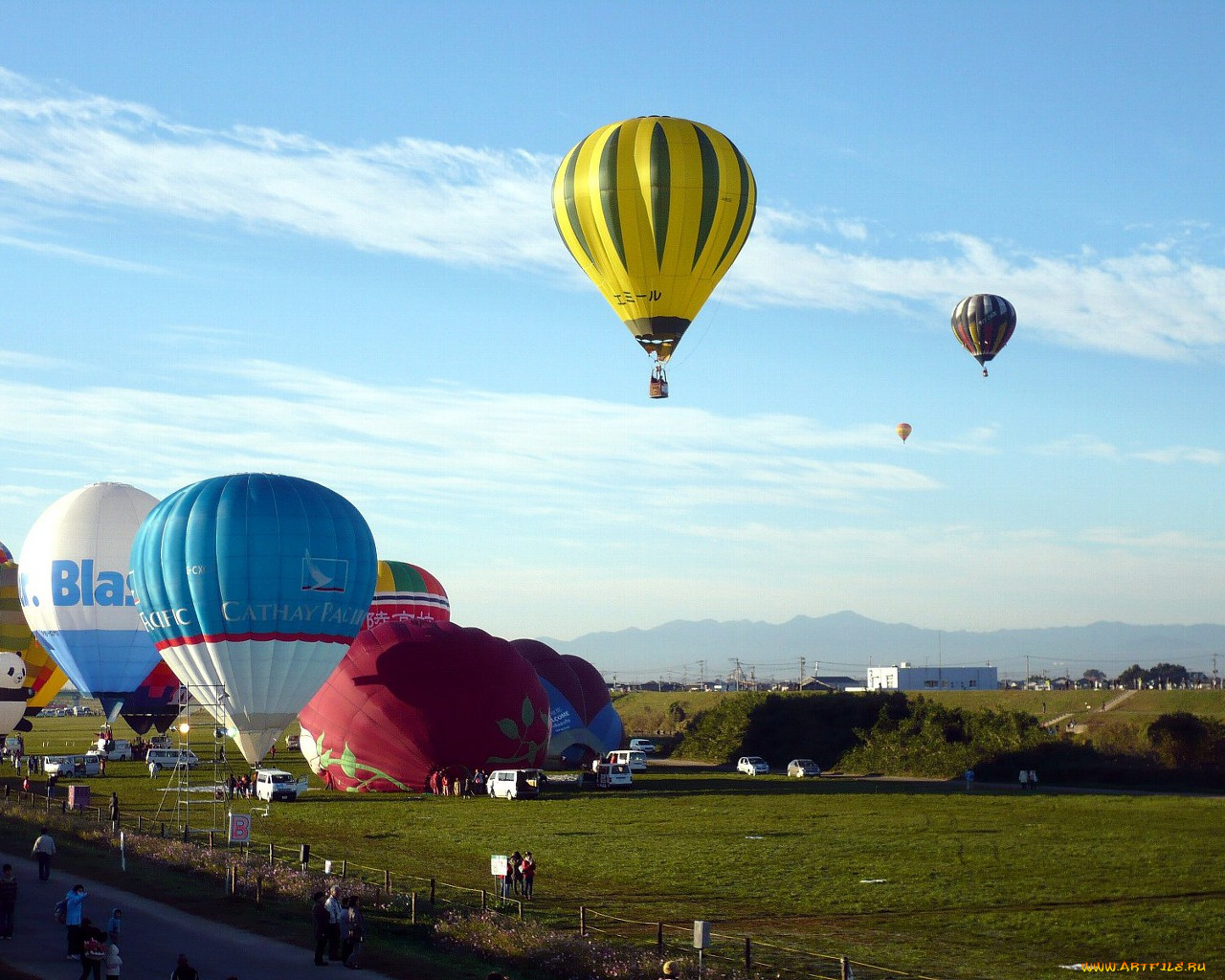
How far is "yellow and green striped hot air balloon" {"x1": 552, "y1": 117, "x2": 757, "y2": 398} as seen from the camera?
44.0m

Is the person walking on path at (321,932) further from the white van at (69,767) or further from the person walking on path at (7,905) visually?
the white van at (69,767)

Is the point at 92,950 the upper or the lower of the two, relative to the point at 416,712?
lower

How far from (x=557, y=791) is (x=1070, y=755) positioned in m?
26.1

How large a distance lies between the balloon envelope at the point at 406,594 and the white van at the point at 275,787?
627 inches

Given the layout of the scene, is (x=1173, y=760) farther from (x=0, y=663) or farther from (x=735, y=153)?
(x=0, y=663)

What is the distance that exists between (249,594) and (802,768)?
34.6 metres

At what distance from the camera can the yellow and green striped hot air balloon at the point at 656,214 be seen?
144 feet

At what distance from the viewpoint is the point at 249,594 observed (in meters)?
46.0

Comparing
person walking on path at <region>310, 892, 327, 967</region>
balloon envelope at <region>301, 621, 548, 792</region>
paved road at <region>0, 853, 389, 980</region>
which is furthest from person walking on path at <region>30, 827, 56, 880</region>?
balloon envelope at <region>301, 621, 548, 792</region>

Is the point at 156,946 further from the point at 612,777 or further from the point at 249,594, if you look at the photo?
the point at 612,777

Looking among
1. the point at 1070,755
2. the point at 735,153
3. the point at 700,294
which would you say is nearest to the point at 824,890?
the point at 700,294

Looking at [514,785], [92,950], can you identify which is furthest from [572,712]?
[92,950]

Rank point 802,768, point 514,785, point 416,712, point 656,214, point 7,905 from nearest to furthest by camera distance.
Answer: point 7,905 → point 656,214 → point 514,785 → point 416,712 → point 802,768

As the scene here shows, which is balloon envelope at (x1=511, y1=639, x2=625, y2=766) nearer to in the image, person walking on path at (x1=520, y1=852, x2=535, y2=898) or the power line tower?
the power line tower
